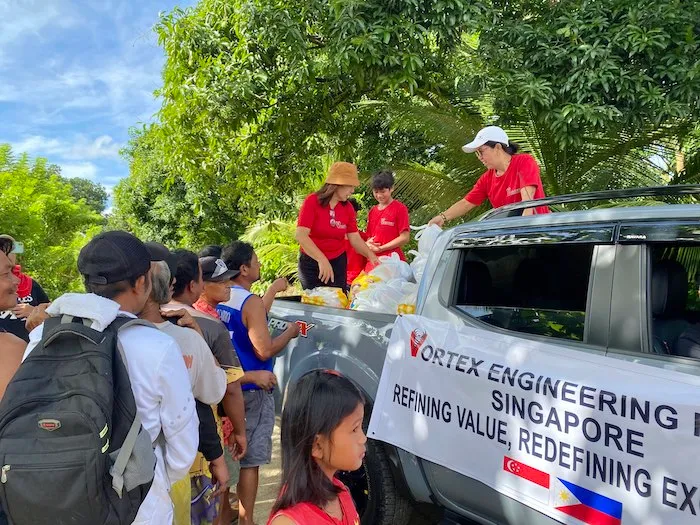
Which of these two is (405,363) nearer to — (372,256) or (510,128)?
(372,256)

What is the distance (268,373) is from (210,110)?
5107 mm

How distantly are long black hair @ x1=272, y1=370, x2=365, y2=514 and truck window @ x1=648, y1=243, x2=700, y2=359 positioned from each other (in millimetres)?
1234

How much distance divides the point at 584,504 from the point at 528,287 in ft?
3.43

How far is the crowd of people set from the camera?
1472 millimetres

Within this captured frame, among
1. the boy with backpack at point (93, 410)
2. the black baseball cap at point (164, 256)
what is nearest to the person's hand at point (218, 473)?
the boy with backpack at point (93, 410)

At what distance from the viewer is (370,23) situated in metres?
5.57

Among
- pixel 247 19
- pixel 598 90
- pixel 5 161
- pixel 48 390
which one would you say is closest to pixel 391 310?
pixel 48 390

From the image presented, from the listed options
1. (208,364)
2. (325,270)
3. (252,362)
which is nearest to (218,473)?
(208,364)

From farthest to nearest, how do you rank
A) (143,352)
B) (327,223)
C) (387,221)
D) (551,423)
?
(387,221) < (327,223) < (551,423) < (143,352)

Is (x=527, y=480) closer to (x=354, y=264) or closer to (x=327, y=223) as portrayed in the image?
(x=327, y=223)

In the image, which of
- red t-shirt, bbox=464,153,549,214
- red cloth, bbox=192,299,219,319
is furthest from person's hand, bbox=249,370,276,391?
red t-shirt, bbox=464,153,549,214

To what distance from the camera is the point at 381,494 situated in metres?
2.81

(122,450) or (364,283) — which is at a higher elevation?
(364,283)

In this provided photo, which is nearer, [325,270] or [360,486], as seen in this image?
[360,486]
